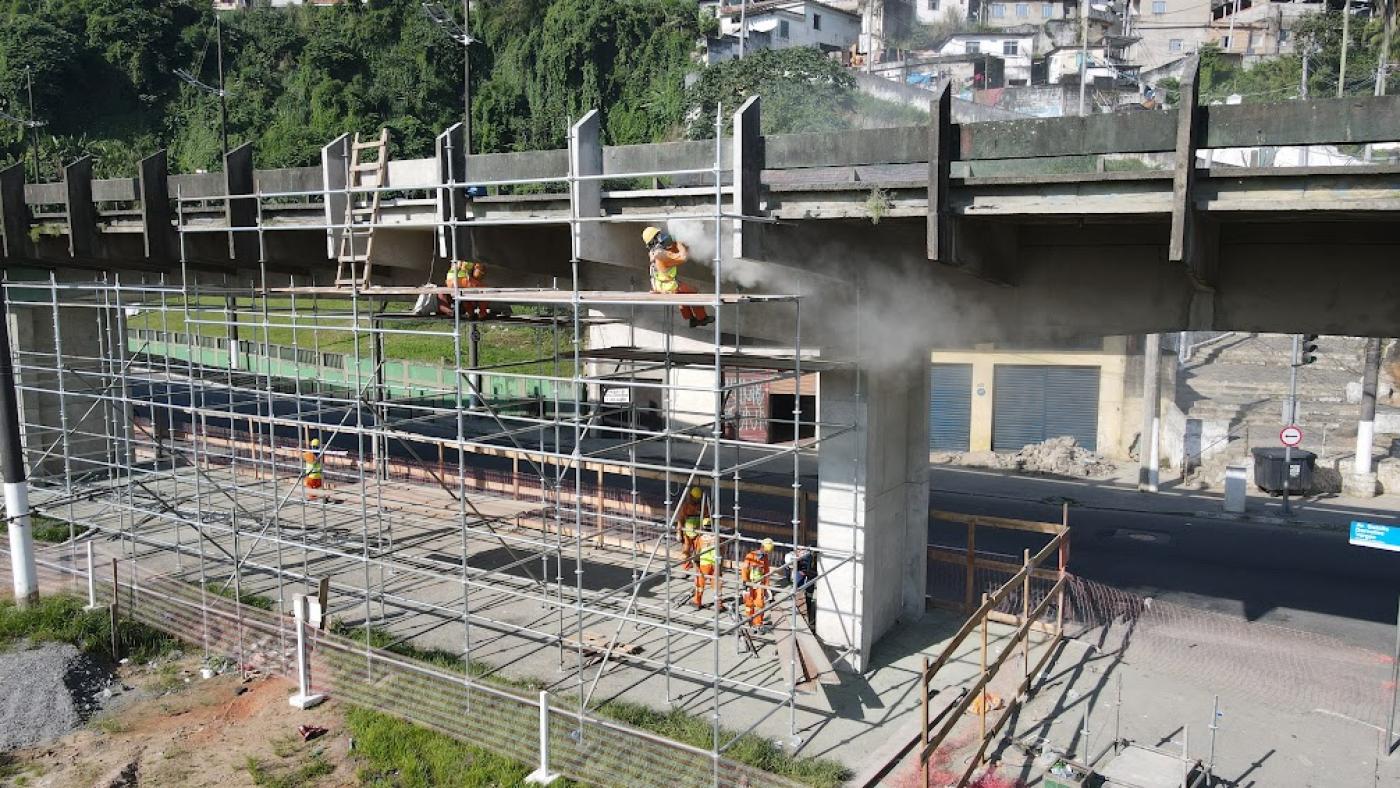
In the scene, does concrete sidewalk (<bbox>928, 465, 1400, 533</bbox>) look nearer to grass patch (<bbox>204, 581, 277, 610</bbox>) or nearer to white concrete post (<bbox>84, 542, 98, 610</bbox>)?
grass patch (<bbox>204, 581, 277, 610</bbox>)

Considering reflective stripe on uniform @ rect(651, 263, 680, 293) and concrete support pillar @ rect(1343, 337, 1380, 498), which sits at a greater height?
reflective stripe on uniform @ rect(651, 263, 680, 293)

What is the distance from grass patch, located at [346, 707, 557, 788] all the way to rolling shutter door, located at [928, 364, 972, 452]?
18933 mm

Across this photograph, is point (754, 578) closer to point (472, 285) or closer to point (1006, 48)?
point (472, 285)

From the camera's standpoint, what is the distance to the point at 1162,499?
21.1 m

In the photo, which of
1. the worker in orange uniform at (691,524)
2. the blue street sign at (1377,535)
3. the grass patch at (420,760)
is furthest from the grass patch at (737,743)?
the blue street sign at (1377,535)

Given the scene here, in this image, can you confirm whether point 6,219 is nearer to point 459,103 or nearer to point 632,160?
point 632,160

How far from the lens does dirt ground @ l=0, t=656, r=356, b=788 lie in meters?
9.66

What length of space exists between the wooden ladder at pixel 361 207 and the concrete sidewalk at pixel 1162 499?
489 inches

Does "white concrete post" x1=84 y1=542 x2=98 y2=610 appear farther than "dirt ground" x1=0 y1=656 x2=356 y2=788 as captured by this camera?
Yes

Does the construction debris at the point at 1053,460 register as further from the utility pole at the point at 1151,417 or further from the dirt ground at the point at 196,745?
the dirt ground at the point at 196,745

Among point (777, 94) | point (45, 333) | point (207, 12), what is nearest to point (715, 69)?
point (777, 94)

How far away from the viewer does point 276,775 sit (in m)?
9.57

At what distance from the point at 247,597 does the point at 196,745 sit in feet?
12.8

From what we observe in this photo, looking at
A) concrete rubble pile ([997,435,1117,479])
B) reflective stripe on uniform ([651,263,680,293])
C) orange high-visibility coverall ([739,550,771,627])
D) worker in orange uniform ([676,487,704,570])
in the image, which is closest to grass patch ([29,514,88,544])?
worker in orange uniform ([676,487,704,570])
